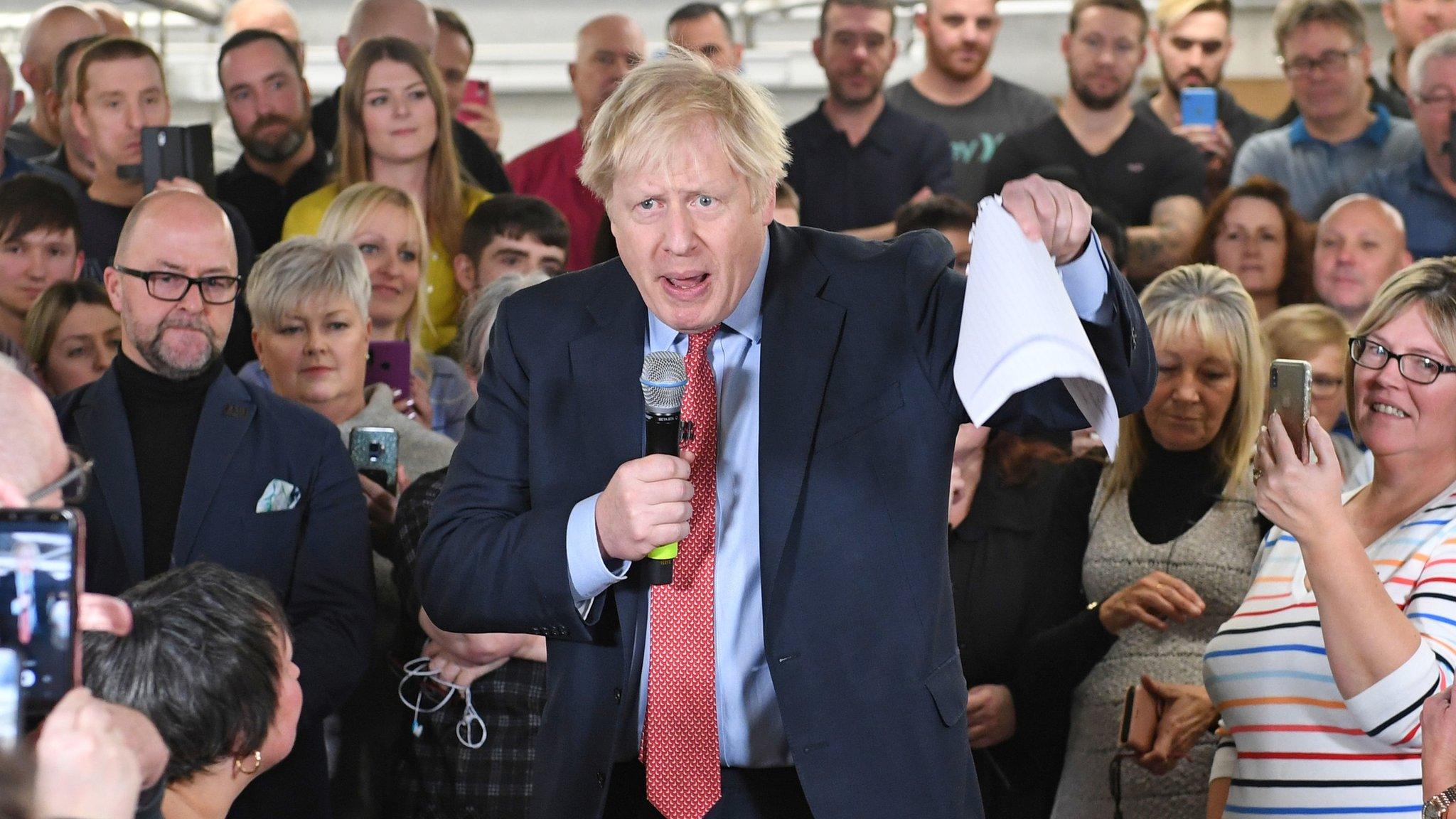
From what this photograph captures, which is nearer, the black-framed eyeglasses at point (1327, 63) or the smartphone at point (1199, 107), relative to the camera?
the black-framed eyeglasses at point (1327, 63)

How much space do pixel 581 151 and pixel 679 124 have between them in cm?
358

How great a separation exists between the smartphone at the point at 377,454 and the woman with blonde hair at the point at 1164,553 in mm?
1374

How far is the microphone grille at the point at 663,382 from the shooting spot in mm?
1865

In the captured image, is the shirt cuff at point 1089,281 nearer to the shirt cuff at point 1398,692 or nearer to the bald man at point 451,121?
the shirt cuff at point 1398,692

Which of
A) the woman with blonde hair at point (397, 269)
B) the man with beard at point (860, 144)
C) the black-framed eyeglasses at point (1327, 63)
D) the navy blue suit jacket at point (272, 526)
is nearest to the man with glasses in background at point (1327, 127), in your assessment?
the black-framed eyeglasses at point (1327, 63)

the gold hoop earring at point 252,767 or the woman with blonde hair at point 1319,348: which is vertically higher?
the woman with blonde hair at point 1319,348

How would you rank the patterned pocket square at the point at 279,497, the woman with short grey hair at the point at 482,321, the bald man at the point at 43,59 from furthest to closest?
1. the bald man at the point at 43,59
2. the woman with short grey hair at the point at 482,321
3. the patterned pocket square at the point at 279,497

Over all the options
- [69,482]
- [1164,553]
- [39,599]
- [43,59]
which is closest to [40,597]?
[39,599]

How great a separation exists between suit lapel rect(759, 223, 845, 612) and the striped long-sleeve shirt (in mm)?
924

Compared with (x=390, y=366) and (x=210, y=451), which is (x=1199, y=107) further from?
(x=210, y=451)

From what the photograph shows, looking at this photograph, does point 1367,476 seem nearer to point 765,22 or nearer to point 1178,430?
point 1178,430

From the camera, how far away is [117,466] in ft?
9.96

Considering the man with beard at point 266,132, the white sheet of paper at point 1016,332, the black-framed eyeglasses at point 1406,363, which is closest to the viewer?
the white sheet of paper at point 1016,332

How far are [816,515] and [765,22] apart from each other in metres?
8.25
